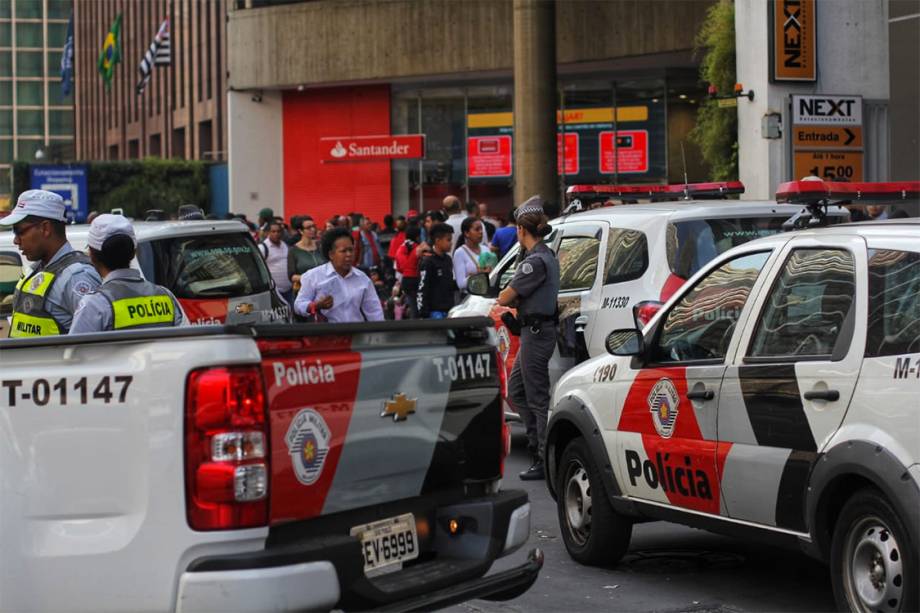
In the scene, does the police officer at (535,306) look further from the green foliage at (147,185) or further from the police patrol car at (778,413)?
the green foliage at (147,185)

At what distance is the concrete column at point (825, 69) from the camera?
19141 millimetres

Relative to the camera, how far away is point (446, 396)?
532 centimetres

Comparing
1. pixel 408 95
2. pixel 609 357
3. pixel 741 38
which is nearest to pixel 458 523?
pixel 609 357

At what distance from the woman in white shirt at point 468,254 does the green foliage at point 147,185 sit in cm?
3431

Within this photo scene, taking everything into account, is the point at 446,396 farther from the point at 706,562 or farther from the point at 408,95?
the point at 408,95

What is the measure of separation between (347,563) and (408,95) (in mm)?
31803

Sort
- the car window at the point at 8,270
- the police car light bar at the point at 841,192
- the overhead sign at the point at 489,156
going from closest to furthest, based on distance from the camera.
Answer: the police car light bar at the point at 841,192, the car window at the point at 8,270, the overhead sign at the point at 489,156

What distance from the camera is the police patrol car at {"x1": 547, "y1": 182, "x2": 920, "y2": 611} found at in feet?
17.7

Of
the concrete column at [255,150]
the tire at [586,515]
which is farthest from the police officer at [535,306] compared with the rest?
the concrete column at [255,150]

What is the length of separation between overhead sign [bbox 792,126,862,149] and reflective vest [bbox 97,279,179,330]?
1409 cm

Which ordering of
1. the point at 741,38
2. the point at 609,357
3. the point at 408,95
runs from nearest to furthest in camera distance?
1. the point at 609,357
2. the point at 741,38
3. the point at 408,95

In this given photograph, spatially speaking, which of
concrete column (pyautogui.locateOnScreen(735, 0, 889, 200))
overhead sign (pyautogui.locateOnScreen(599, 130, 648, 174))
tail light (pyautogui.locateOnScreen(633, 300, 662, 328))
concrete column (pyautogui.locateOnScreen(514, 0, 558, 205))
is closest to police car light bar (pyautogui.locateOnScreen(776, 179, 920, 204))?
tail light (pyautogui.locateOnScreen(633, 300, 662, 328))

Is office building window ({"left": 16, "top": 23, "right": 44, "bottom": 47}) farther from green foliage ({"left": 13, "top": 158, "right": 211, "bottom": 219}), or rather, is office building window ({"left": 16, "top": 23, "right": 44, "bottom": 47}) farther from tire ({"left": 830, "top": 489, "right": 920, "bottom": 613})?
tire ({"left": 830, "top": 489, "right": 920, "bottom": 613})

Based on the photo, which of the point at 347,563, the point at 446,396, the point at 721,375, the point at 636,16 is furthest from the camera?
the point at 636,16
